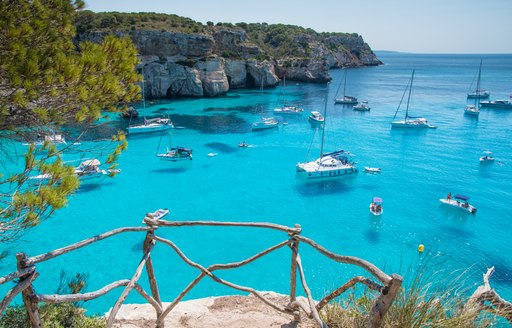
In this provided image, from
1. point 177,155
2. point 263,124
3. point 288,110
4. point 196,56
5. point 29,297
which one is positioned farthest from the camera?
point 196,56

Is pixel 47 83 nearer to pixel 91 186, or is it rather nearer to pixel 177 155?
pixel 91 186

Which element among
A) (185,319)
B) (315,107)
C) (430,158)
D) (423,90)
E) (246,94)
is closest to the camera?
(185,319)

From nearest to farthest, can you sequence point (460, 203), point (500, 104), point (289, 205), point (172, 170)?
point (460, 203)
point (289, 205)
point (172, 170)
point (500, 104)

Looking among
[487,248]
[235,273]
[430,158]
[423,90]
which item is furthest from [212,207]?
[423,90]

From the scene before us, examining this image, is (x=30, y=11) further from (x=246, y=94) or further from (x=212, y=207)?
(x=246, y=94)

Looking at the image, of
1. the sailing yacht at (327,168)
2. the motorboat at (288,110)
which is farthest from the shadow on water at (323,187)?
the motorboat at (288,110)

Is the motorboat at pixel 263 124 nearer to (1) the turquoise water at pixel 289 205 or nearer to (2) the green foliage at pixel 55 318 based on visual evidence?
(1) the turquoise water at pixel 289 205

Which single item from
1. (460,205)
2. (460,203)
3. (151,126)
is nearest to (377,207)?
(460,205)
